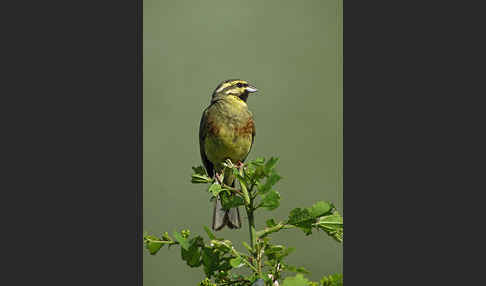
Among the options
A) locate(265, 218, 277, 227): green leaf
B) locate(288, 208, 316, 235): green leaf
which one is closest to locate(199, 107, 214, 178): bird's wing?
locate(265, 218, 277, 227): green leaf

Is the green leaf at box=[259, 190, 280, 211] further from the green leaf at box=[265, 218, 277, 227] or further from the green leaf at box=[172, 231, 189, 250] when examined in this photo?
the green leaf at box=[172, 231, 189, 250]

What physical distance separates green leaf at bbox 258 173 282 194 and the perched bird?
2.22 feet

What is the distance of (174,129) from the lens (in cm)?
315

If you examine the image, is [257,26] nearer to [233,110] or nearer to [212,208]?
[233,110]

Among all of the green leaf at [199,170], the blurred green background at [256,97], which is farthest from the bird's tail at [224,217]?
the green leaf at [199,170]

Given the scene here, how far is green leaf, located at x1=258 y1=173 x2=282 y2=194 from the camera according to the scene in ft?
8.51

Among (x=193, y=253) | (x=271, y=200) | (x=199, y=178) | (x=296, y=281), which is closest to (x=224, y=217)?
(x=199, y=178)

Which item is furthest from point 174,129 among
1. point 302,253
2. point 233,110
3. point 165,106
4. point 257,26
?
point 302,253

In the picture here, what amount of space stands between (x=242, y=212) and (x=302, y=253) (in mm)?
329

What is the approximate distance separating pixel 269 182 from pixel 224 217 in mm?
508

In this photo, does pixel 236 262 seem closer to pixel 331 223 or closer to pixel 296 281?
pixel 296 281

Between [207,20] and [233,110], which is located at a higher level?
[207,20]

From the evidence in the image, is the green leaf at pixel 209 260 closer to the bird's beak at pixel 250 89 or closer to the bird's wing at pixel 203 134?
the bird's wing at pixel 203 134

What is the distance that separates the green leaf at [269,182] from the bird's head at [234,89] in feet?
2.20
